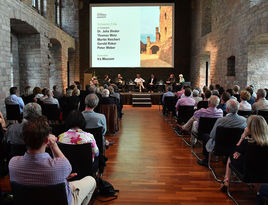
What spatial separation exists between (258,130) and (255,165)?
353mm

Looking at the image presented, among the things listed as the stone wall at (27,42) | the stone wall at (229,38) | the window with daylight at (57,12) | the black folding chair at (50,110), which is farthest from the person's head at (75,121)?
the window with daylight at (57,12)

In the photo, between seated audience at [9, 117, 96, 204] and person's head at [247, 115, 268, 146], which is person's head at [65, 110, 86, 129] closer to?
seated audience at [9, 117, 96, 204]

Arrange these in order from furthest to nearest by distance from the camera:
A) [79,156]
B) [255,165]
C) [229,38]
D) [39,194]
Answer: [229,38], [255,165], [79,156], [39,194]

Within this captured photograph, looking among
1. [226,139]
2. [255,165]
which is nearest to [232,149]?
[226,139]

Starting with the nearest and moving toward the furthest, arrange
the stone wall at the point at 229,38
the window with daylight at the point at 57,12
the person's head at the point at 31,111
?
the person's head at the point at 31,111 → the stone wall at the point at 229,38 → the window with daylight at the point at 57,12

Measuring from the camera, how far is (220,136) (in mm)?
3568

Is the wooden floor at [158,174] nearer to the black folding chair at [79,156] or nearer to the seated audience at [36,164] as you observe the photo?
the black folding chair at [79,156]

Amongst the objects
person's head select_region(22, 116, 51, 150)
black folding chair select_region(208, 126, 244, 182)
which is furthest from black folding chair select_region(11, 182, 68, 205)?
black folding chair select_region(208, 126, 244, 182)

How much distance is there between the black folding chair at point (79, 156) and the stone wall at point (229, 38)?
635cm

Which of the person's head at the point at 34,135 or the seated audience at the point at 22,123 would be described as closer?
the person's head at the point at 34,135

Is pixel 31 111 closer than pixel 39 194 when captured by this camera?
No

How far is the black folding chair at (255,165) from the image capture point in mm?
2629

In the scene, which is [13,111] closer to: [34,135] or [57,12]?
[34,135]

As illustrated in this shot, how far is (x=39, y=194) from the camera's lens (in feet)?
5.49
